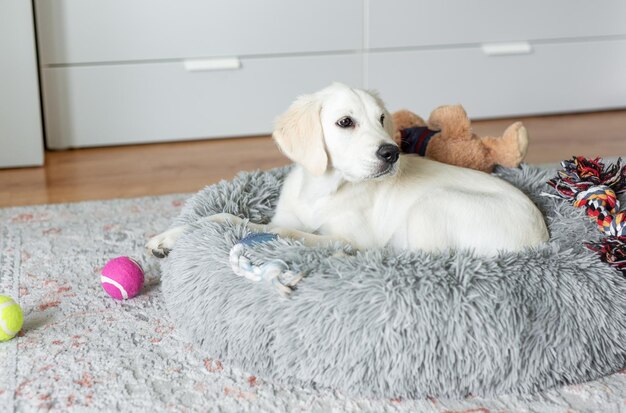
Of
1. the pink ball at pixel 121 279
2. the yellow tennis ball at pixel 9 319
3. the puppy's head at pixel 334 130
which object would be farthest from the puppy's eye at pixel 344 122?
the yellow tennis ball at pixel 9 319

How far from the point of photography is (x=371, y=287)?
5.63 feet

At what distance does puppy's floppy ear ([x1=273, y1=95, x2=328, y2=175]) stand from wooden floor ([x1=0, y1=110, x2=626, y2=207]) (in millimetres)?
1117

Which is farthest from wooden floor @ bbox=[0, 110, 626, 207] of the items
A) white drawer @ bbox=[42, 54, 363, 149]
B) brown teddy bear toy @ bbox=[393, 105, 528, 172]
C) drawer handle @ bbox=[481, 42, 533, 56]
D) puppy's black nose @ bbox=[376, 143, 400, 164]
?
puppy's black nose @ bbox=[376, 143, 400, 164]

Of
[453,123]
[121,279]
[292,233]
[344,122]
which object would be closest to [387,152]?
[344,122]

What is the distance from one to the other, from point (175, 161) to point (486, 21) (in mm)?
1608

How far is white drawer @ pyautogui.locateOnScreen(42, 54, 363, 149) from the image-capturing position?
3.57 meters

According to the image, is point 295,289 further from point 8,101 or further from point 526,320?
point 8,101

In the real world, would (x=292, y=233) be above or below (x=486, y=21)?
below

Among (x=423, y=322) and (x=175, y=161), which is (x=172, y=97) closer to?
(x=175, y=161)

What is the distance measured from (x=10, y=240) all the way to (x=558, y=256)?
168 cm

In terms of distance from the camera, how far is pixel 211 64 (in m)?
3.64

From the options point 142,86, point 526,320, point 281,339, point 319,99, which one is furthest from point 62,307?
point 142,86

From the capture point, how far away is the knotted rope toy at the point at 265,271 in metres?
1.77

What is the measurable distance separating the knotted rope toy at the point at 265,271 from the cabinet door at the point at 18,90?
177cm
